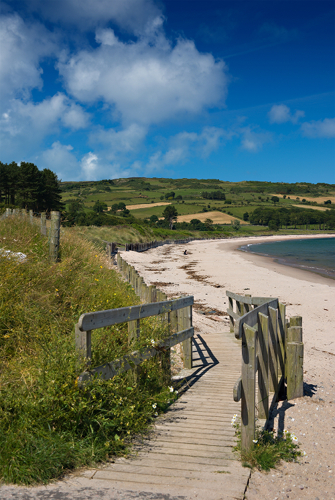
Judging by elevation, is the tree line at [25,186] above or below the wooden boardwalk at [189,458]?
above

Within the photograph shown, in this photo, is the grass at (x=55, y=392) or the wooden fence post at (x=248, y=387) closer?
the grass at (x=55, y=392)

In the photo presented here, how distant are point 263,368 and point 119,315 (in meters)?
2.04

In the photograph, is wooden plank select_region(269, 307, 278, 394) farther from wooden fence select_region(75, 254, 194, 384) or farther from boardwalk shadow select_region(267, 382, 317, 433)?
wooden fence select_region(75, 254, 194, 384)

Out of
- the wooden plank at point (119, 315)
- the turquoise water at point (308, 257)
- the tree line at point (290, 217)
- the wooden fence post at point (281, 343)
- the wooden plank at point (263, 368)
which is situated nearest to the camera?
the wooden plank at point (119, 315)

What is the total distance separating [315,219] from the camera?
148m

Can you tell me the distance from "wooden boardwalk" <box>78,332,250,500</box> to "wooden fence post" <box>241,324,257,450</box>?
0.26m

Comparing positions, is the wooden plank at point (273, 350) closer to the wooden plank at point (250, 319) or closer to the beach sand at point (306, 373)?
the wooden plank at point (250, 319)

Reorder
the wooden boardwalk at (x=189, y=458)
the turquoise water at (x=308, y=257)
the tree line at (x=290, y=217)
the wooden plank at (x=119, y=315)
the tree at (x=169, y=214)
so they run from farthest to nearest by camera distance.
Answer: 1. the tree line at (x=290, y=217)
2. the tree at (x=169, y=214)
3. the turquoise water at (x=308, y=257)
4. the wooden plank at (x=119, y=315)
5. the wooden boardwalk at (x=189, y=458)

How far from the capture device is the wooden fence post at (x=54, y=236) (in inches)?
334

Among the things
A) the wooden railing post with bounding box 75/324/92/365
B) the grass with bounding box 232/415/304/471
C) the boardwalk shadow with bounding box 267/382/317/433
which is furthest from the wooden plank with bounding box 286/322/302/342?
the wooden railing post with bounding box 75/324/92/365

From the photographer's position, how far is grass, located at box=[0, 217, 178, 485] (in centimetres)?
307

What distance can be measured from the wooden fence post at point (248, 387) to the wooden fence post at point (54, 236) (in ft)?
20.2

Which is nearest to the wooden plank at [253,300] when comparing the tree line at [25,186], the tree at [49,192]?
the tree line at [25,186]

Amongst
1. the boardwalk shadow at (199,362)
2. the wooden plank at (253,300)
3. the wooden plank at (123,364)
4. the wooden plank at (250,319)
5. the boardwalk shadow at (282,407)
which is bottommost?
the boardwalk shadow at (282,407)
